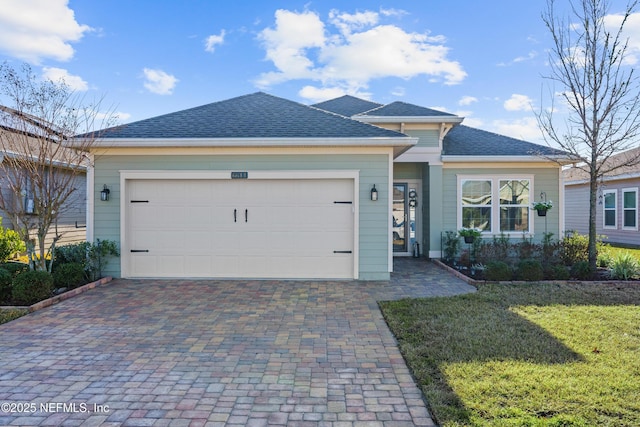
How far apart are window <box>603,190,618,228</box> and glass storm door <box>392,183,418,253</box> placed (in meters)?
10.0

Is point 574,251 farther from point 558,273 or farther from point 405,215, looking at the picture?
point 405,215

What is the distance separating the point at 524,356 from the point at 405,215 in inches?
304

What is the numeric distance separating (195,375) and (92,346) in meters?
1.58

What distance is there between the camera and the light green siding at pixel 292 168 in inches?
305

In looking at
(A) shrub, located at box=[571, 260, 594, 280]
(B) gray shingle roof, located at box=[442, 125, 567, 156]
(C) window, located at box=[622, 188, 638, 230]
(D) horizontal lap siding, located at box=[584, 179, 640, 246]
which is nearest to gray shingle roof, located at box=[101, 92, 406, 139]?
(B) gray shingle roof, located at box=[442, 125, 567, 156]

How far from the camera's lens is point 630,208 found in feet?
47.8

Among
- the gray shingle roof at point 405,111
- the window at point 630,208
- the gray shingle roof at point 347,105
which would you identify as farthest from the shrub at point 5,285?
the window at point 630,208

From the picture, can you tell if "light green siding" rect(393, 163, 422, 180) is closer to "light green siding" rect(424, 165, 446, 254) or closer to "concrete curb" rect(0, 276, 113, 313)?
"light green siding" rect(424, 165, 446, 254)

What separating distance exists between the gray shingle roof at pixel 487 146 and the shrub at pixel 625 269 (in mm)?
3348

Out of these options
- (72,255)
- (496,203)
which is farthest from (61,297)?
(496,203)

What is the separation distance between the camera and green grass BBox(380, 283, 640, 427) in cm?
285

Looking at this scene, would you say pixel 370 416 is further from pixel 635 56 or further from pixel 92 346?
pixel 635 56

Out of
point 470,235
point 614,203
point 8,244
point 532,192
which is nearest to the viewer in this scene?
Answer: point 8,244

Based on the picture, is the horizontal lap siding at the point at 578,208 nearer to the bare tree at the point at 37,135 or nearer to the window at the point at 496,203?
the window at the point at 496,203
